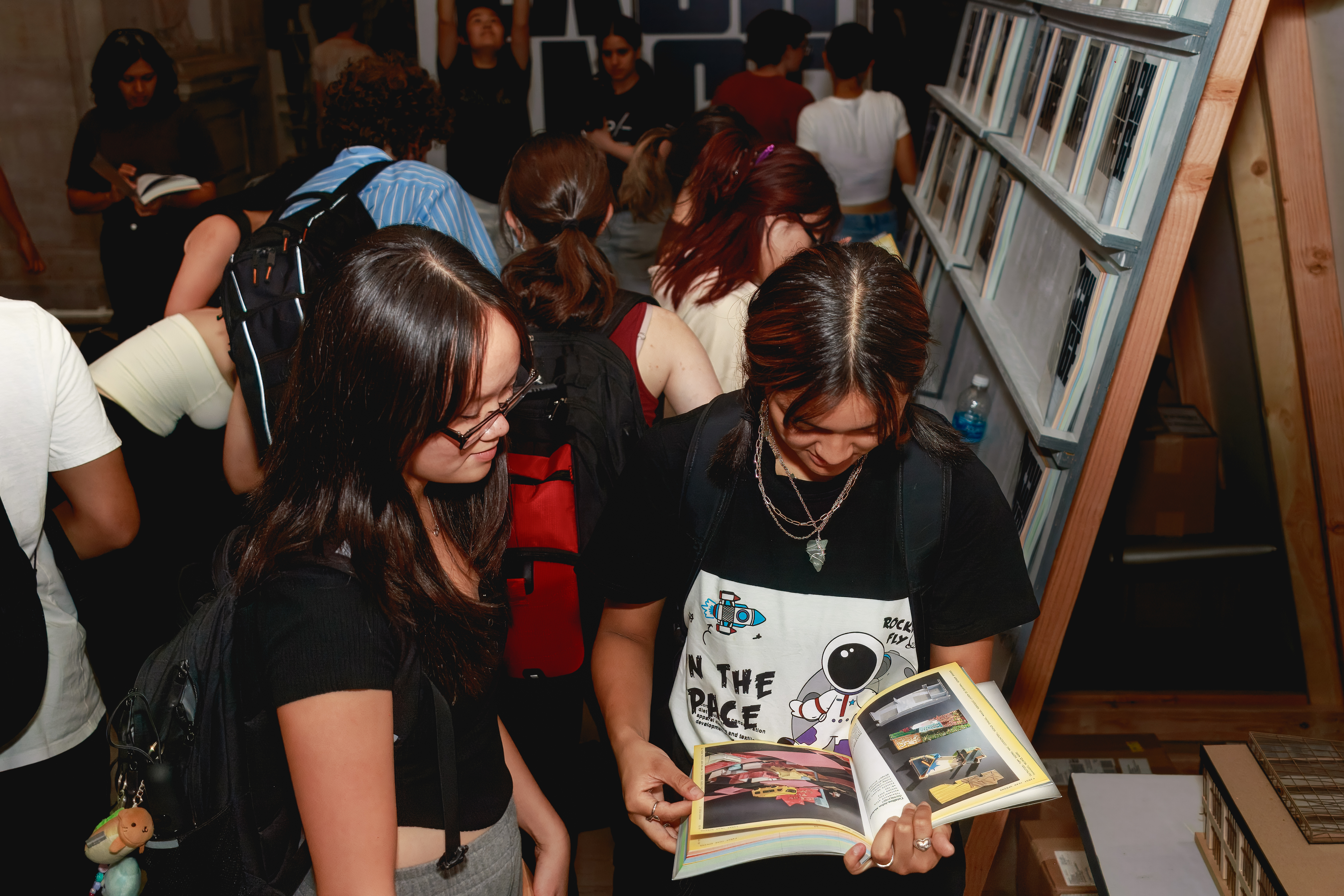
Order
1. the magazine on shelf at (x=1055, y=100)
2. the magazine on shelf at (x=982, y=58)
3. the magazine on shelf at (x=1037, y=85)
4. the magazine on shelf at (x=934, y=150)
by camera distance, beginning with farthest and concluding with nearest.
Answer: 1. the magazine on shelf at (x=934, y=150)
2. the magazine on shelf at (x=982, y=58)
3. the magazine on shelf at (x=1037, y=85)
4. the magazine on shelf at (x=1055, y=100)

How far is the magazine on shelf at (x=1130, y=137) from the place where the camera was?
5.61 feet

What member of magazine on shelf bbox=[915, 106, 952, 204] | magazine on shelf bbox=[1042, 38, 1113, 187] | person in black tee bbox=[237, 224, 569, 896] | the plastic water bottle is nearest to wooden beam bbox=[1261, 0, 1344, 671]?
magazine on shelf bbox=[1042, 38, 1113, 187]

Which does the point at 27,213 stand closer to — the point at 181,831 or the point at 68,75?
the point at 68,75

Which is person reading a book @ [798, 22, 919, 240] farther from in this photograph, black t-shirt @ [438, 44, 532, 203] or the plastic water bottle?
the plastic water bottle

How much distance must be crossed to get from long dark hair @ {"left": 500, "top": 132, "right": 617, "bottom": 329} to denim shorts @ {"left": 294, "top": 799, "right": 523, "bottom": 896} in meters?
1.11

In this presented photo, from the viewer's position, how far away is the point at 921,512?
1.44 metres

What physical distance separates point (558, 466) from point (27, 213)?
551 centimetres

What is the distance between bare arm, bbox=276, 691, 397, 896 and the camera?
3.38 feet

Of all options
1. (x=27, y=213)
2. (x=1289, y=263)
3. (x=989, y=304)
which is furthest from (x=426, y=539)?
(x=27, y=213)

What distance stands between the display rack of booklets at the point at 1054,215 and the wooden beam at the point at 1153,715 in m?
0.87

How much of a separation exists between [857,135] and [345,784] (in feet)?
13.4

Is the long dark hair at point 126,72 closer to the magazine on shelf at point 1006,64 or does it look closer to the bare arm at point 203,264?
the bare arm at point 203,264

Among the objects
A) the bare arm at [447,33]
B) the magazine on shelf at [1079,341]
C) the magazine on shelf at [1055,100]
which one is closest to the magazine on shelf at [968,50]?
the magazine on shelf at [1055,100]

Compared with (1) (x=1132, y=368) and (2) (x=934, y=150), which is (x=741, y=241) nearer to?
(1) (x=1132, y=368)
